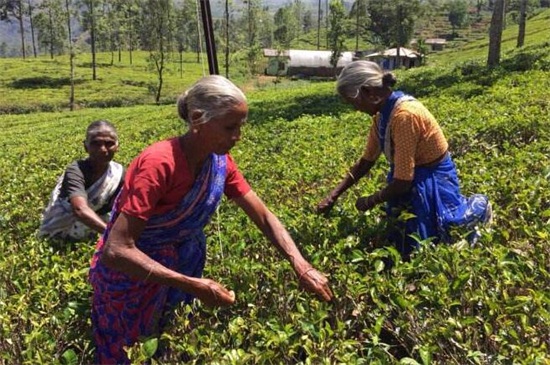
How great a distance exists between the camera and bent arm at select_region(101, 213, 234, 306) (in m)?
2.49

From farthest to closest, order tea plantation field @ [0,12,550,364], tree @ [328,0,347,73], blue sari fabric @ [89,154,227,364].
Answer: tree @ [328,0,347,73], blue sari fabric @ [89,154,227,364], tea plantation field @ [0,12,550,364]

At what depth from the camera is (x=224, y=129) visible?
8.41 ft

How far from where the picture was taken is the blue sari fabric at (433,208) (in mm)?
3445

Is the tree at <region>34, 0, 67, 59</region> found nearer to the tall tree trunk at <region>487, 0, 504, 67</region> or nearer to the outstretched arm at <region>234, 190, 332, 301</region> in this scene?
the tall tree trunk at <region>487, 0, 504, 67</region>

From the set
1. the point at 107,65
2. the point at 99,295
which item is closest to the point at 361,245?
the point at 99,295

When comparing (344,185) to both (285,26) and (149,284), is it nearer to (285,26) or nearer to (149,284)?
(149,284)

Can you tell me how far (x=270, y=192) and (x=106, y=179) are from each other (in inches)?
61.4

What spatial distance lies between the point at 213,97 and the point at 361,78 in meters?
1.17

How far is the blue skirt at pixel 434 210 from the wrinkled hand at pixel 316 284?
0.91 metres

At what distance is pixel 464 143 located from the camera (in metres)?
6.08

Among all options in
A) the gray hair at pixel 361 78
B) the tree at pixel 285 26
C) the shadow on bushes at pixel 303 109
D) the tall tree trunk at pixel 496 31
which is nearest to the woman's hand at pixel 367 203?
the gray hair at pixel 361 78

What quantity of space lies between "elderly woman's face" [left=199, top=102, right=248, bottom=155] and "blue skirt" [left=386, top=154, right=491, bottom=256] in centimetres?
138

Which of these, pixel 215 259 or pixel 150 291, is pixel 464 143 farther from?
pixel 150 291

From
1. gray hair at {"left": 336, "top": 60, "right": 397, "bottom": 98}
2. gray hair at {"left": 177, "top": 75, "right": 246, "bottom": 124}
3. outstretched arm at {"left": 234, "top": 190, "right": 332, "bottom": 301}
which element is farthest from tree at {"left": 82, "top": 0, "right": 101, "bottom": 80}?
gray hair at {"left": 177, "top": 75, "right": 246, "bottom": 124}
